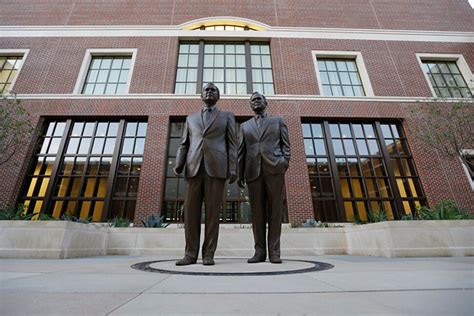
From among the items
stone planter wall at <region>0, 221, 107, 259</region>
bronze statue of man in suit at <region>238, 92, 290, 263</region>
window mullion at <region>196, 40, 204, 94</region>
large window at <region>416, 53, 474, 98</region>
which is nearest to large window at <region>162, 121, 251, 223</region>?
window mullion at <region>196, 40, 204, 94</region>

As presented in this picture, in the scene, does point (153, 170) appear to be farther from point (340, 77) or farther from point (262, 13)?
point (262, 13)

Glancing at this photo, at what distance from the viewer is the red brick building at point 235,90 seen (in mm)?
10430

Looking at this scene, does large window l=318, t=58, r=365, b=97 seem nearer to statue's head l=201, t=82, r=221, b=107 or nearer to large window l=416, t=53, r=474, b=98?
large window l=416, t=53, r=474, b=98

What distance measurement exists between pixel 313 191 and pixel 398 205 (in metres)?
3.77

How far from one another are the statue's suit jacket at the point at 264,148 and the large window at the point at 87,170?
7.98 metres

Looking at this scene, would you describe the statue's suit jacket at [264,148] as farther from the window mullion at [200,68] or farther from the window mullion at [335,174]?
the window mullion at [200,68]

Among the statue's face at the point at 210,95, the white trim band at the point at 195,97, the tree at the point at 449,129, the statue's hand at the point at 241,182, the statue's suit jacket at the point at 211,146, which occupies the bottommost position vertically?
the statue's hand at the point at 241,182

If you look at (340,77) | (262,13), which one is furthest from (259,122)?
(262,13)

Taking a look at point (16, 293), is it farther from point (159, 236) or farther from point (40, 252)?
point (159, 236)

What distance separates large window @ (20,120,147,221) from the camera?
10.1 meters

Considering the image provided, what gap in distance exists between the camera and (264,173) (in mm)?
3814

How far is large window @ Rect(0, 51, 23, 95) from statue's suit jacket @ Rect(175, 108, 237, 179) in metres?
14.5

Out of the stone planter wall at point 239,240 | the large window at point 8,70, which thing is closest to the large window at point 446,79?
the stone planter wall at point 239,240

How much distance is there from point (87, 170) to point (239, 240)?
8.17 m
